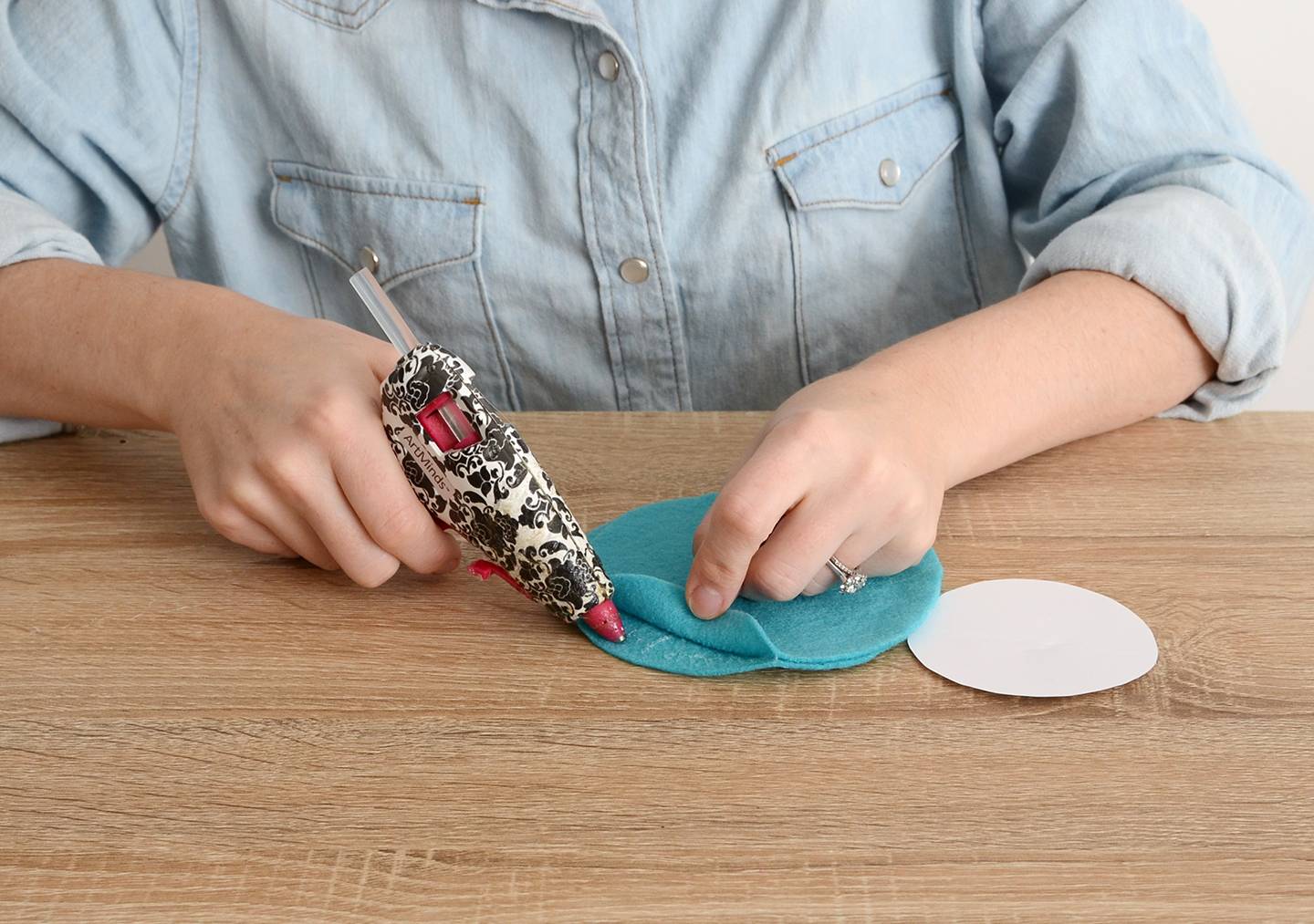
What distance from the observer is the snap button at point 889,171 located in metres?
0.91

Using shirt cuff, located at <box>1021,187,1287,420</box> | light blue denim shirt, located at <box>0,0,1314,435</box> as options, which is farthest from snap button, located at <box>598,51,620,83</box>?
shirt cuff, located at <box>1021,187,1287,420</box>

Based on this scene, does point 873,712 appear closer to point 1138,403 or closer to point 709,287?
point 1138,403

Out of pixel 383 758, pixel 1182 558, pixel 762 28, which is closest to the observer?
Result: pixel 383 758

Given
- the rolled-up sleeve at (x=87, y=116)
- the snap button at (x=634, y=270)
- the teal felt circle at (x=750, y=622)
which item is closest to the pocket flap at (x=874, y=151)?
the snap button at (x=634, y=270)

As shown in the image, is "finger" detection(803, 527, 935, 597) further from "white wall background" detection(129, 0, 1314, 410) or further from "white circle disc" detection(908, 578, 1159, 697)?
"white wall background" detection(129, 0, 1314, 410)

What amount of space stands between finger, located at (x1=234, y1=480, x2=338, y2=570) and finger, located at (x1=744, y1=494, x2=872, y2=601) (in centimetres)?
24

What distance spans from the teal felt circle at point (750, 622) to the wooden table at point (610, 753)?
0.04 ft

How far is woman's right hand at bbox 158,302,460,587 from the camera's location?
0.58m

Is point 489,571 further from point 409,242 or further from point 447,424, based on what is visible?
point 409,242

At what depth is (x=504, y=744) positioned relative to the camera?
0.50 m

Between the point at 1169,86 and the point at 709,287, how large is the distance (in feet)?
1.16

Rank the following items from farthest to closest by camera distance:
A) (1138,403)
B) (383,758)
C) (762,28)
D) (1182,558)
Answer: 1. (762,28)
2. (1138,403)
3. (1182,558)
4. (383,758)

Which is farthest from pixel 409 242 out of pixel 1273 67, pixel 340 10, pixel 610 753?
pixel 1273 67

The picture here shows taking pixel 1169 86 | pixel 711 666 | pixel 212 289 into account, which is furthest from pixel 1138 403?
pixel 212 289
